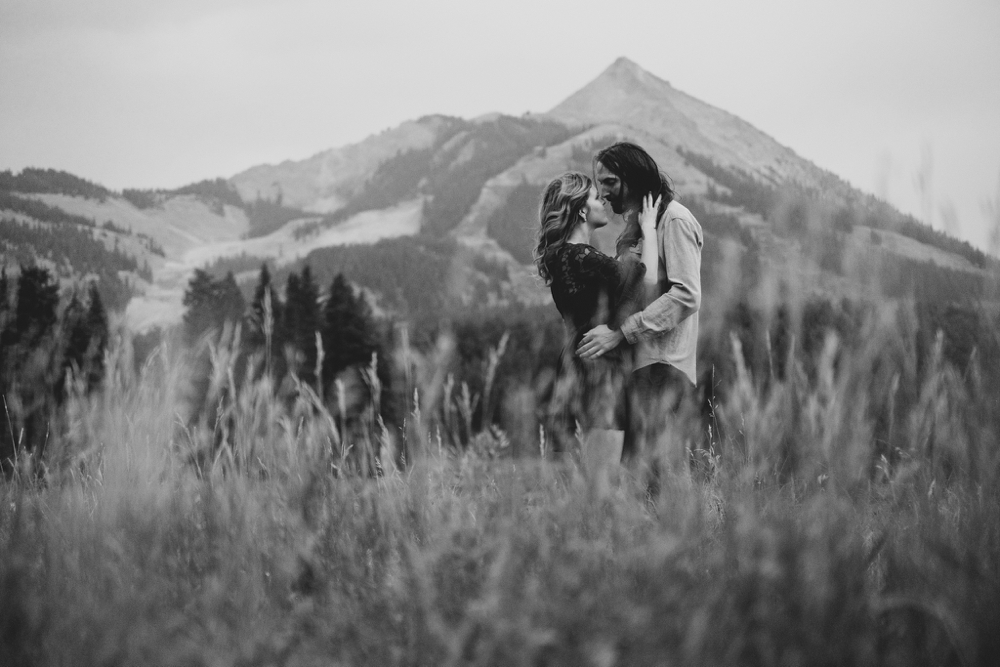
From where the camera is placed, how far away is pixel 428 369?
2.55 meters

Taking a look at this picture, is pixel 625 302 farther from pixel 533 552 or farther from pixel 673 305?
pixel 533 552

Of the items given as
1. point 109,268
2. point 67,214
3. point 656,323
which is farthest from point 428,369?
point 67,214

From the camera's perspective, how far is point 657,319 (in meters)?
2.71

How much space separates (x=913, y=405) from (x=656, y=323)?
3.26 ft

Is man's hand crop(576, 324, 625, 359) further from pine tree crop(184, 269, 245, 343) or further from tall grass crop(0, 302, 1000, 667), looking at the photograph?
pine tree crop(184, 269, 245, 343)

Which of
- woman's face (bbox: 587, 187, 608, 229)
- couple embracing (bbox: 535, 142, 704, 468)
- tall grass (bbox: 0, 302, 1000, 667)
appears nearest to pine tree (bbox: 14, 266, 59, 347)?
tall grass (bbox: 0, 302, 1000, 667)

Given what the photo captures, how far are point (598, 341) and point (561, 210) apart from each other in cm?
71

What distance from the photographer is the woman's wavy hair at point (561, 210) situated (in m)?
2.99

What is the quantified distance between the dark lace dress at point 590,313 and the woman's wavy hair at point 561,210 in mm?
128

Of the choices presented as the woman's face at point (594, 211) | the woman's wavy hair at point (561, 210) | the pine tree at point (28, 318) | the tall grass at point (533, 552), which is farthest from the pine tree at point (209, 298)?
the tall grass at point (533, 552)

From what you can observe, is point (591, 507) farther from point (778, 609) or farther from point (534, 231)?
point (534, 231)

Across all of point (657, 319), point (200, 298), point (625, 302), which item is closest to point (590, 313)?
point (625, 302)

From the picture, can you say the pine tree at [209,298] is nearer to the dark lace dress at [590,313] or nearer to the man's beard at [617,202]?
the man's beard at [617,202]

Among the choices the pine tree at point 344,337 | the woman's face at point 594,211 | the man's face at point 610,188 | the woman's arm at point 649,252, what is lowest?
the pine tree at point 344,337
